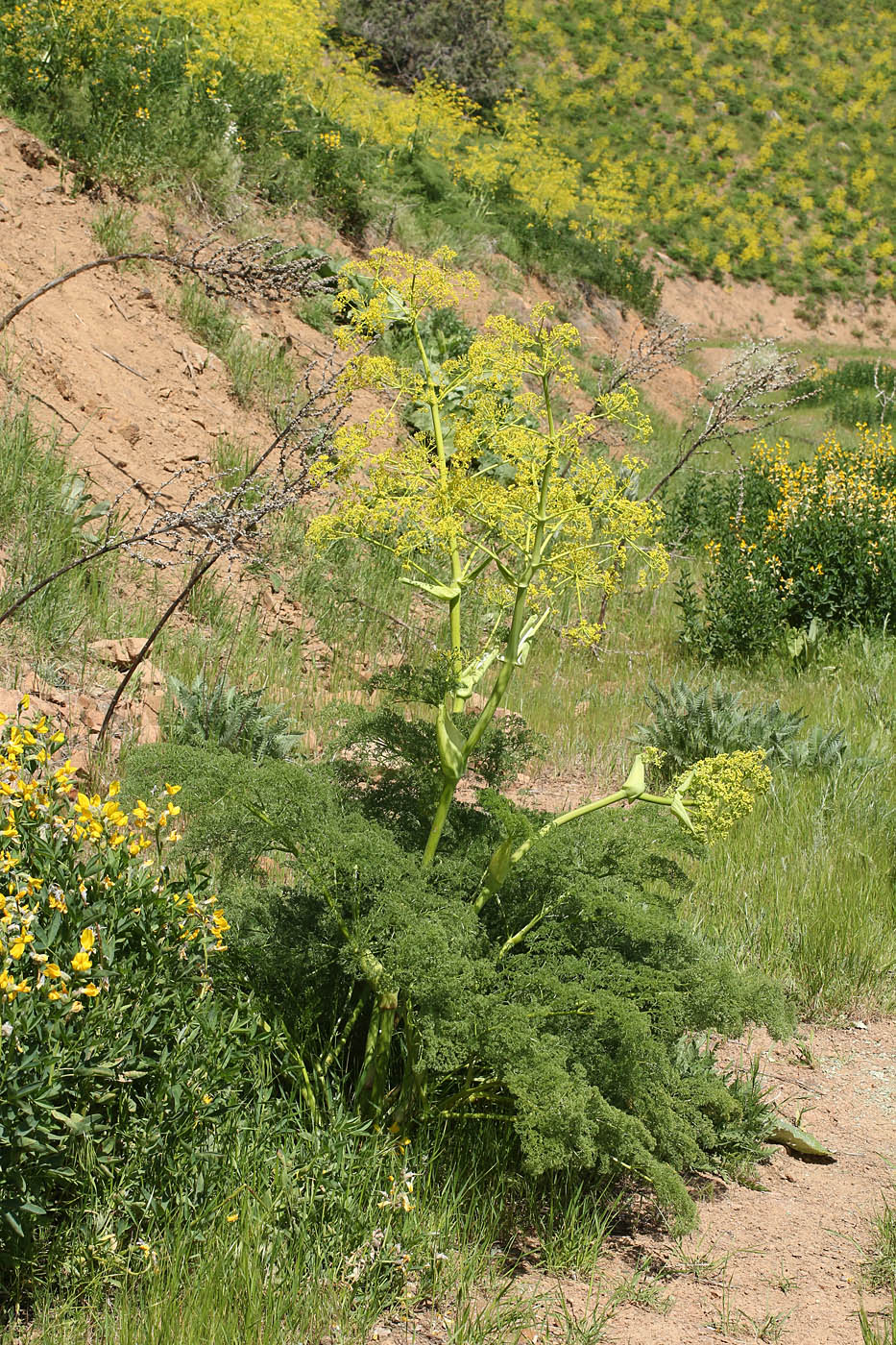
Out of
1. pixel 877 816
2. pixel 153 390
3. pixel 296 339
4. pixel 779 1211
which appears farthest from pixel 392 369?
pixel 296 339

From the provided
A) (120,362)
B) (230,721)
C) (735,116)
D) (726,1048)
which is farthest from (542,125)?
(726,1048)

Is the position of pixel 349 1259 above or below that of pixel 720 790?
below

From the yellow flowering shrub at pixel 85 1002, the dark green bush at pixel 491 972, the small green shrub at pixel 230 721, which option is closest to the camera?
the yellow flowering shrub at pixel 85 1002

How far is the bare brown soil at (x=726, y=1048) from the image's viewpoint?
94.1 inches

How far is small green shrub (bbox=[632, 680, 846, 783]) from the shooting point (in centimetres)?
531

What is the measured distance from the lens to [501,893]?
113 inches

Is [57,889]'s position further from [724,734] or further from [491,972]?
[724,734]

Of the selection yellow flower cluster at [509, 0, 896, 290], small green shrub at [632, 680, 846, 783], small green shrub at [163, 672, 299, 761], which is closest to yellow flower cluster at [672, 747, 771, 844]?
small green shrub at [163, 672, 299, 761]

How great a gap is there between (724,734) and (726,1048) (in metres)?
2.08

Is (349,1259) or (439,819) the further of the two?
(439,819)

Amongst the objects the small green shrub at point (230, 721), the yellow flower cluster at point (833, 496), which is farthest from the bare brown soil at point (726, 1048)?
the yellow flower cluster at point (833, 496)

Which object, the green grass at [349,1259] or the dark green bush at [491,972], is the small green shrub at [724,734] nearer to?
the dark green bush at [491,972]

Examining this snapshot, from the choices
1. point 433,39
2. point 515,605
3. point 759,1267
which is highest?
point 433,39

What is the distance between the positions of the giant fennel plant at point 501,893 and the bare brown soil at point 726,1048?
253 mm
